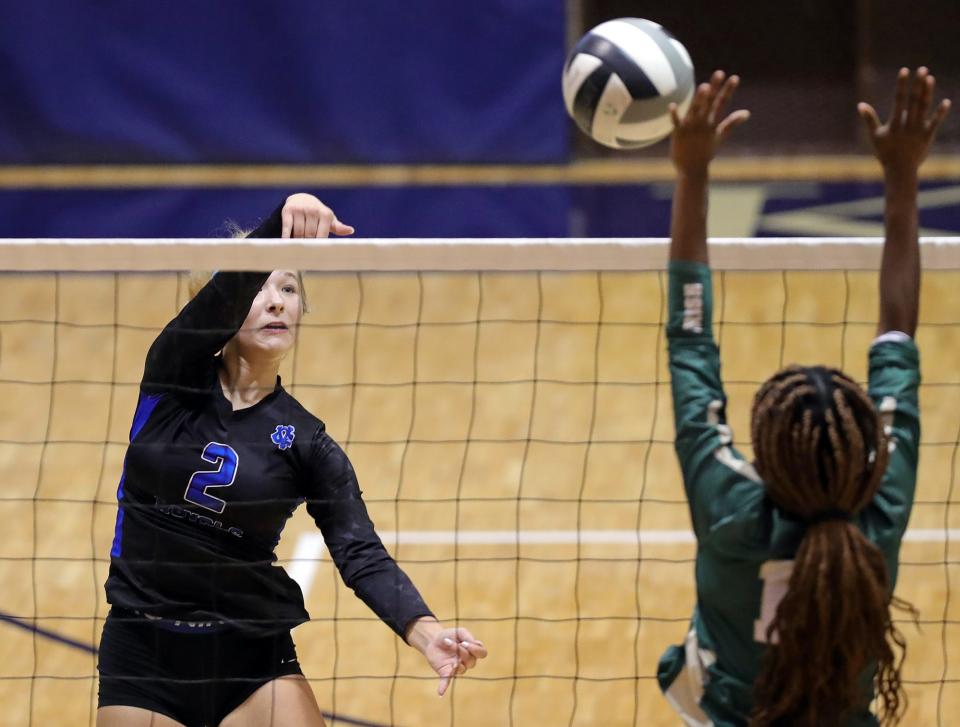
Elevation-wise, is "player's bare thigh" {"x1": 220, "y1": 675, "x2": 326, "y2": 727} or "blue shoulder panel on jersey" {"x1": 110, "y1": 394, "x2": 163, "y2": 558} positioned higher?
"blue shoulder panel on jersey" {"x1": 110, "y1": 394, "x2": 163, "y2": 558}

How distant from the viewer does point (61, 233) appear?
1121 centimetres

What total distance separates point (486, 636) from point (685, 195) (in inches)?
142

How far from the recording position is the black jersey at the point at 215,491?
146 inches

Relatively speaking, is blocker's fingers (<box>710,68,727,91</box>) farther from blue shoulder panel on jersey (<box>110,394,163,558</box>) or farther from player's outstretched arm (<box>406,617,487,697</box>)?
blue shoulder panel on jersey (<box>110,394,163,558</box>)

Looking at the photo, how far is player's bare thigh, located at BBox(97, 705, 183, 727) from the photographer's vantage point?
3621 millimetres

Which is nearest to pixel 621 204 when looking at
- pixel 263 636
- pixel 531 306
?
pixel 531 306

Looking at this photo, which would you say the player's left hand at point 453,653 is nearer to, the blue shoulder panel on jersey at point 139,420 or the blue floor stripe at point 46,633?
the blue shoulder panel on jersey at point 139,420

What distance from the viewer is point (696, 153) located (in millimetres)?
2750

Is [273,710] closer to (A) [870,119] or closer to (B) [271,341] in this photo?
(B) [271,341]

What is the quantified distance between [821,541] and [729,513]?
0.18 metres

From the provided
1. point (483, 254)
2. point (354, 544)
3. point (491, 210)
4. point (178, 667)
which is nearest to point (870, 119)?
point (483, 254)

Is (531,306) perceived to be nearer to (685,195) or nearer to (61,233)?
(61,233)

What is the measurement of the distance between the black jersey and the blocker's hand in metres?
0.06

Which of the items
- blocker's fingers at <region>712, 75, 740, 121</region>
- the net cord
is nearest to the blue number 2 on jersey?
the net cord
